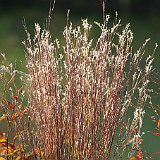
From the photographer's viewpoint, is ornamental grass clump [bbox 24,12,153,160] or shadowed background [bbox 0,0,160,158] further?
shadowed background [bbox 0,0,160,158]

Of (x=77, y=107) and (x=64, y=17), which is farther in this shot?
(x=64, y=17)

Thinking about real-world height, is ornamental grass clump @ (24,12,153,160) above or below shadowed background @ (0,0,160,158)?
below

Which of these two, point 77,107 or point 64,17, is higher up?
point 64,17

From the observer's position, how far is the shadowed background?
14492mm

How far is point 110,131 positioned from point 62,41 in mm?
12061

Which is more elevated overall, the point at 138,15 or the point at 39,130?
the point at 138,15

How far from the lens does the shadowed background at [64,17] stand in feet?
47.5

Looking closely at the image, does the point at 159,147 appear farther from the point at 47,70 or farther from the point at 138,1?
the point at 138,1

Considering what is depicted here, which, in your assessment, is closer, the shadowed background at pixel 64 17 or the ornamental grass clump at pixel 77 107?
the ornamental grass clump at pixel 77 107

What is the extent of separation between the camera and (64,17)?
21.0m

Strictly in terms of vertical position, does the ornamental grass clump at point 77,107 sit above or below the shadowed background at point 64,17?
below

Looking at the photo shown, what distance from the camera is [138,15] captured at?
23.3 metres

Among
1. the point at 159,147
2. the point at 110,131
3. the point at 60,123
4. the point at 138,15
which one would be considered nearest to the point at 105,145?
the point at 110,131

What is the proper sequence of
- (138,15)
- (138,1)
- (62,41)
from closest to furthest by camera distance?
(62,41)
(138,15)
(138,1)
